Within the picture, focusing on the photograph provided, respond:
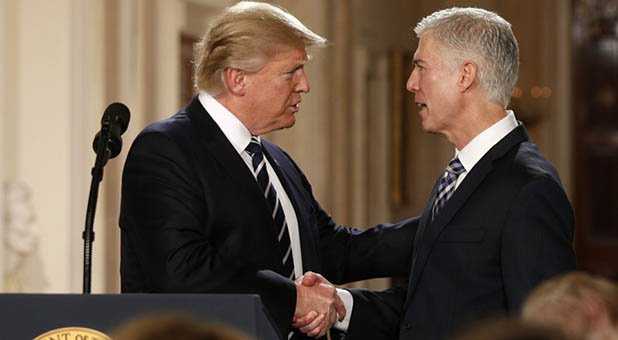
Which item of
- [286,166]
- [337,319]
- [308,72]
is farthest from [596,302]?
[308,72]

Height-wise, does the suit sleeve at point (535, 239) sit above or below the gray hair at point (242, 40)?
below

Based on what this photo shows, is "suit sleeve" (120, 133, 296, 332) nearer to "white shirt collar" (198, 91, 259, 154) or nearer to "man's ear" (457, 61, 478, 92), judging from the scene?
"white shirt collar" (198, 91, 259, 154)

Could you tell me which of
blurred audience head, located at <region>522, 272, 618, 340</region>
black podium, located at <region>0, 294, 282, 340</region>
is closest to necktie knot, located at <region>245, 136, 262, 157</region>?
black podium, located at <region>0, 294, 282, 340</region>

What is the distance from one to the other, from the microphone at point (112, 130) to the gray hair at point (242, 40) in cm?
39

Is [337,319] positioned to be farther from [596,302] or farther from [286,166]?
[596,302]

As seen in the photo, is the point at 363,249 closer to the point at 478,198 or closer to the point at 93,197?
the point at 478,198

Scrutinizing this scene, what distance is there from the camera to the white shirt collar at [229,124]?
324 centimetres

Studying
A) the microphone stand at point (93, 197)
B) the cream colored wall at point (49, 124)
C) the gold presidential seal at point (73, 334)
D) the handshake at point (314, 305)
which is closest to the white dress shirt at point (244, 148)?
the handshake at point (314, 305)

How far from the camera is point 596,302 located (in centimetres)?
119

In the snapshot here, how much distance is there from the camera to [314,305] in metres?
3.07

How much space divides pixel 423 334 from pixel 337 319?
0.37m

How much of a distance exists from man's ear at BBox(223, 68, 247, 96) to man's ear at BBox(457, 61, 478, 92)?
0.70 m

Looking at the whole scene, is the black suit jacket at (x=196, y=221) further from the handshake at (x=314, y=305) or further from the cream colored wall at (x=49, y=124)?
the cream colored wall at (x=49, y=124)

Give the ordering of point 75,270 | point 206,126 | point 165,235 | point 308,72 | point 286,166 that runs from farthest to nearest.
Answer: point 308,72 < point 75,270 < point 286,166 < point 206,126 < point 165,235
